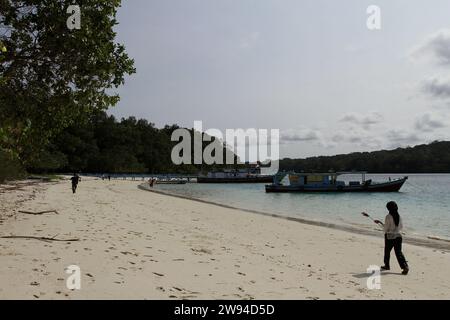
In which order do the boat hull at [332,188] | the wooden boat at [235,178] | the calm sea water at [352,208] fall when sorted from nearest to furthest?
the calm sea water at [352,208], the boat hull at [332,188], the wooden boat at [235,178]

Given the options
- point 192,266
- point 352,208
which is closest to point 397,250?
point 192,266

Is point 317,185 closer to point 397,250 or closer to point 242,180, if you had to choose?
point 242,180

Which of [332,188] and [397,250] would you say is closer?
[397,250]

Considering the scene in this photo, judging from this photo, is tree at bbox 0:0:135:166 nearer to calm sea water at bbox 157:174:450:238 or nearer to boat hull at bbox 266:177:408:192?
calm sea water at bbox 157:174:450:238

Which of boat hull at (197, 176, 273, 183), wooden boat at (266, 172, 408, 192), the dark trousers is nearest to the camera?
the dark trousers

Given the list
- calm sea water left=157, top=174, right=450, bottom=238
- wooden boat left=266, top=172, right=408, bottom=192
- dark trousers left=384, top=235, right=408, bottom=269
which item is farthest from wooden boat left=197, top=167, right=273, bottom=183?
dark trousers left=384, top=235, right=408, bottom=269

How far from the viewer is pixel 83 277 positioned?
23.1ft

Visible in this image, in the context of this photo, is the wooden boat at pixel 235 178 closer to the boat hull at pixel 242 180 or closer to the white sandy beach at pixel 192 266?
the boat hull at pixel 242 180

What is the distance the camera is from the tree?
1235cm

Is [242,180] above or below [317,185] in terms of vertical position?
below

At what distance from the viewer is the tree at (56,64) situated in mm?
12352

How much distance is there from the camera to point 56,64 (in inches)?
513

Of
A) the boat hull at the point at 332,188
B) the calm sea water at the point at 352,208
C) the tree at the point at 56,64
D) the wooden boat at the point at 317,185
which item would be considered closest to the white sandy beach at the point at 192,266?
the tree at the point at 56,64
